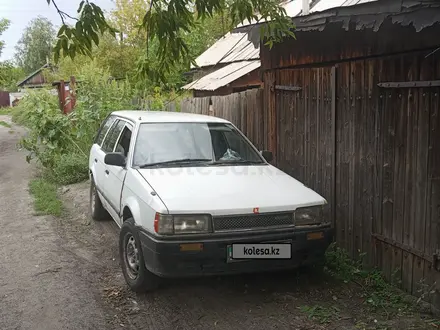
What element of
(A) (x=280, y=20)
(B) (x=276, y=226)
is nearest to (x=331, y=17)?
(A) (x=280, y=20)

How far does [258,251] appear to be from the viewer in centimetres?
442

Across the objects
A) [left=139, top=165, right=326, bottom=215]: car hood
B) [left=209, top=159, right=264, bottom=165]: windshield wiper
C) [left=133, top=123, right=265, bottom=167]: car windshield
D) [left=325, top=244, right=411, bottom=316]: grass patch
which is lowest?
[left=325, top=244, right=411, bottom=316]: grass patch

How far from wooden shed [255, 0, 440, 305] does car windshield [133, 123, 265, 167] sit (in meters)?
0.91

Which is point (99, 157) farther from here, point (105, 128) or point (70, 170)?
point (70, 170)

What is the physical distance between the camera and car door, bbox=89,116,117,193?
23.0 feet

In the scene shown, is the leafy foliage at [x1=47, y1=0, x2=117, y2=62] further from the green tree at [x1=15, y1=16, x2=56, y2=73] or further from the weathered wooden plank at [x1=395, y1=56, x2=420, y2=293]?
the green tree at [x1=15, y1=16, x2=56, y2=73]

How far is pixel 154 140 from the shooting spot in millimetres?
5738

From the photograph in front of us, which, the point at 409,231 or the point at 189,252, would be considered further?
the point at 409,231

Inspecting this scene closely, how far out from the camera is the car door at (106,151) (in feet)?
21.4

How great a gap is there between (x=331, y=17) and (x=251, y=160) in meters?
1.98

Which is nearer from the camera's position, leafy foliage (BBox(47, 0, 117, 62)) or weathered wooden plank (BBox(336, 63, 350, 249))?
leafy foliage (BBox(47, 0, 117, 62))

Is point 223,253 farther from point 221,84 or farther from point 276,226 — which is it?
point 221,84

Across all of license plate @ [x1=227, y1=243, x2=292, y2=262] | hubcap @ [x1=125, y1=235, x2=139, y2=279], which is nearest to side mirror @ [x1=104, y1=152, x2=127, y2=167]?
hubcap @ [x1=125, y1=235, x2=139, y2=279]

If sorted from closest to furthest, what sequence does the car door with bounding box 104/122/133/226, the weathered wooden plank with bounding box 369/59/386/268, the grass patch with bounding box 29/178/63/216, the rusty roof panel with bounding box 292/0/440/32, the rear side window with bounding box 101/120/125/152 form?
the rusty roof panel with bounding box 292/0/440/32
the weathered wooden plank with bounding box 369/59/386/268
the car door with bounding box 104/122/133/226
the rear side window with bounding box 101/120/125/152
the grass patch with bounding box 29/178/63/216
